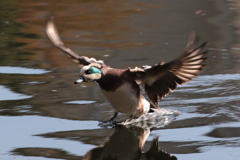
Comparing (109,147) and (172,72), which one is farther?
(172,72)

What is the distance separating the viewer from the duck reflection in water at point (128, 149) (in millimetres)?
5938

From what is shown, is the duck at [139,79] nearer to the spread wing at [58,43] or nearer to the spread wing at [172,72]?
the spread wing at [172,72]

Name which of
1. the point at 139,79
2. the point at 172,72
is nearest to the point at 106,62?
the point at 139,79

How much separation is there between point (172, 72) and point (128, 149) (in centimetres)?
93

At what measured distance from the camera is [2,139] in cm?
657

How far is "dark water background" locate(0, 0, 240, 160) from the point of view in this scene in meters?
6.39

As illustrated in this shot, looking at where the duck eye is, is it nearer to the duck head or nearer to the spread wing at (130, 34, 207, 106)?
the duck head

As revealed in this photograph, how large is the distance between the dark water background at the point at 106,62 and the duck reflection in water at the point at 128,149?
58mm

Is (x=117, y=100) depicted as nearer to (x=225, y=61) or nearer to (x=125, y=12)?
(x=225, y=61)

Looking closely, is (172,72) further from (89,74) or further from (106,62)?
(106,62)

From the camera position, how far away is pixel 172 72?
6562mm

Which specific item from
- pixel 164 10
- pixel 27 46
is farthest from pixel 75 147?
pixel 164 10

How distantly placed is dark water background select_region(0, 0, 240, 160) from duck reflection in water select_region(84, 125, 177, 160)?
0.06 metres

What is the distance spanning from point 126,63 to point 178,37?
1.99 m
